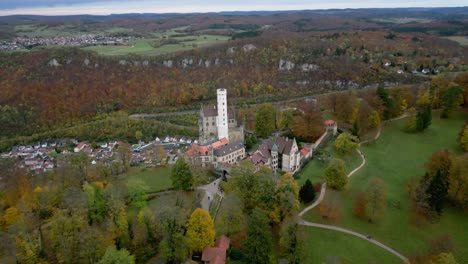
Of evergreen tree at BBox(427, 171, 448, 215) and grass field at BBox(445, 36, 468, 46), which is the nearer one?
evergreen tree at BBox(427, 171, 448, 215)

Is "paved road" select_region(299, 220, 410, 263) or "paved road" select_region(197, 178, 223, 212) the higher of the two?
"paved road" select_region(197, 178, 223, 212)

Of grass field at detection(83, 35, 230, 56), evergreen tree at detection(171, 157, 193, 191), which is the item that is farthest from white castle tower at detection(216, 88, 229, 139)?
grass field at detection(83, 35, 230, 56)

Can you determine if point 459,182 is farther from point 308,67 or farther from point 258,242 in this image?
point 308,67

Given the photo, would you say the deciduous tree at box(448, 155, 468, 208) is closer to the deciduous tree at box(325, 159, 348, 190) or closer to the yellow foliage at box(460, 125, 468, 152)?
the deciduous tree at box(325, 159, 348, 190)

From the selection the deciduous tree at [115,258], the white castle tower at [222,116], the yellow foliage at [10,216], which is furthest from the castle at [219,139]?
the deciduous tree at [115,258]

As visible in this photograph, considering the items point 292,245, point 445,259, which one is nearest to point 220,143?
point 292,245

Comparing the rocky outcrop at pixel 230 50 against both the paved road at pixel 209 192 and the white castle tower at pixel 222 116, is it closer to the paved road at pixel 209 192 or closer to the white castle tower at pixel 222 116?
the white castle tower at pixel 222 116

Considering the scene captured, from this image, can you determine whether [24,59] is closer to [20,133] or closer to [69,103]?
[69,103]
